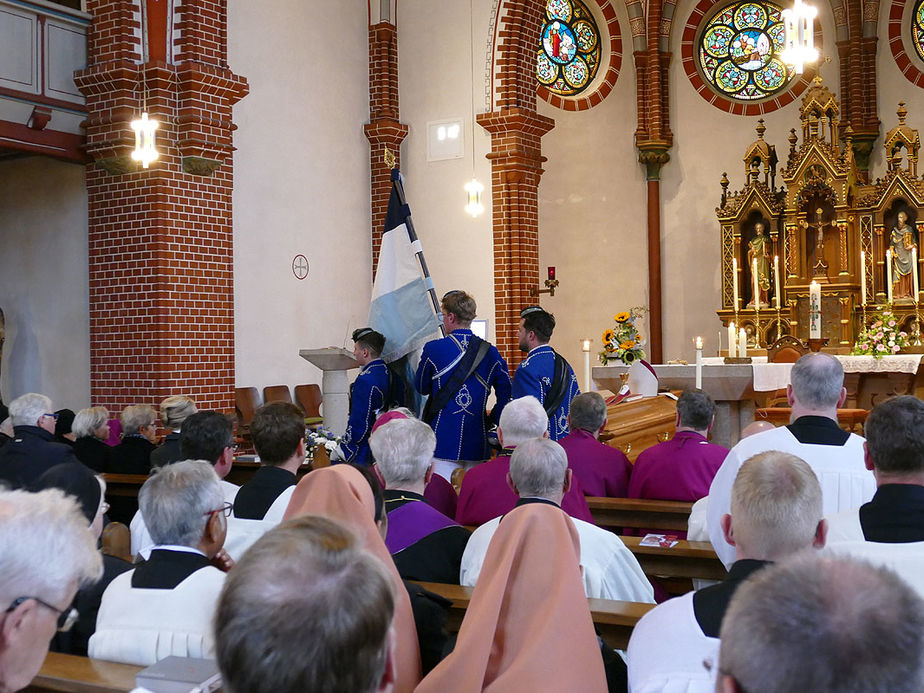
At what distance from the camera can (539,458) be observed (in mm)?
3461

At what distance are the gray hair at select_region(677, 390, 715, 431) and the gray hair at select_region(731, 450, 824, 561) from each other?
2.52 meters

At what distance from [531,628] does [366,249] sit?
10845 mm

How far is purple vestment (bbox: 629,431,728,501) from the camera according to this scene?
514cm

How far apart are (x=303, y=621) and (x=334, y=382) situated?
822cm

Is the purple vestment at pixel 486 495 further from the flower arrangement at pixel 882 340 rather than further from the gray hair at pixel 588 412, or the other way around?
the flower arrangement at pixel 882 340

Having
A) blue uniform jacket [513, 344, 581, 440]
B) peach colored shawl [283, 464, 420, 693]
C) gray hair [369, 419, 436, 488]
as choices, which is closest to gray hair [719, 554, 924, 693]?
peach colored shawl [283, 464, 420, 693]

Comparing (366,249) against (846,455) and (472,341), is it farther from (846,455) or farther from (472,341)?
(846,455)

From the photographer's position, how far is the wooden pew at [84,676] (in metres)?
2.54

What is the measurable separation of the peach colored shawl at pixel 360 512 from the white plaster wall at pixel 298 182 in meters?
8.26

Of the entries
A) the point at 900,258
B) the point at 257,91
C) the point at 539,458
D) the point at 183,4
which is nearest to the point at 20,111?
the point at 183,4

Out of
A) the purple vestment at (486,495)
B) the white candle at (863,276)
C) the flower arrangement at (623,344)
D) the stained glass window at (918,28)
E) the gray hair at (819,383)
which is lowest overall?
the purple vestment at (486,495)

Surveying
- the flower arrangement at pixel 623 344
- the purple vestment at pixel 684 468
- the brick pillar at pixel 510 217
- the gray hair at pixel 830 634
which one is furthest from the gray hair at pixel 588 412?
the brick pillar at pixel 510 217

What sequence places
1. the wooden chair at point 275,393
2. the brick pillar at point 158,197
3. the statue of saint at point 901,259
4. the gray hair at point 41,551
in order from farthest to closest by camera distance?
the statue of saint at point 901,259, the wooden chair at point 275,393, the brick pillar at point 158,197, the gray hair at point 41,551

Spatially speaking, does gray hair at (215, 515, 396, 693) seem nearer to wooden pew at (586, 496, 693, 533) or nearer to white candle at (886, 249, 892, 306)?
wooden pew at (586, 496, 693, 533)
